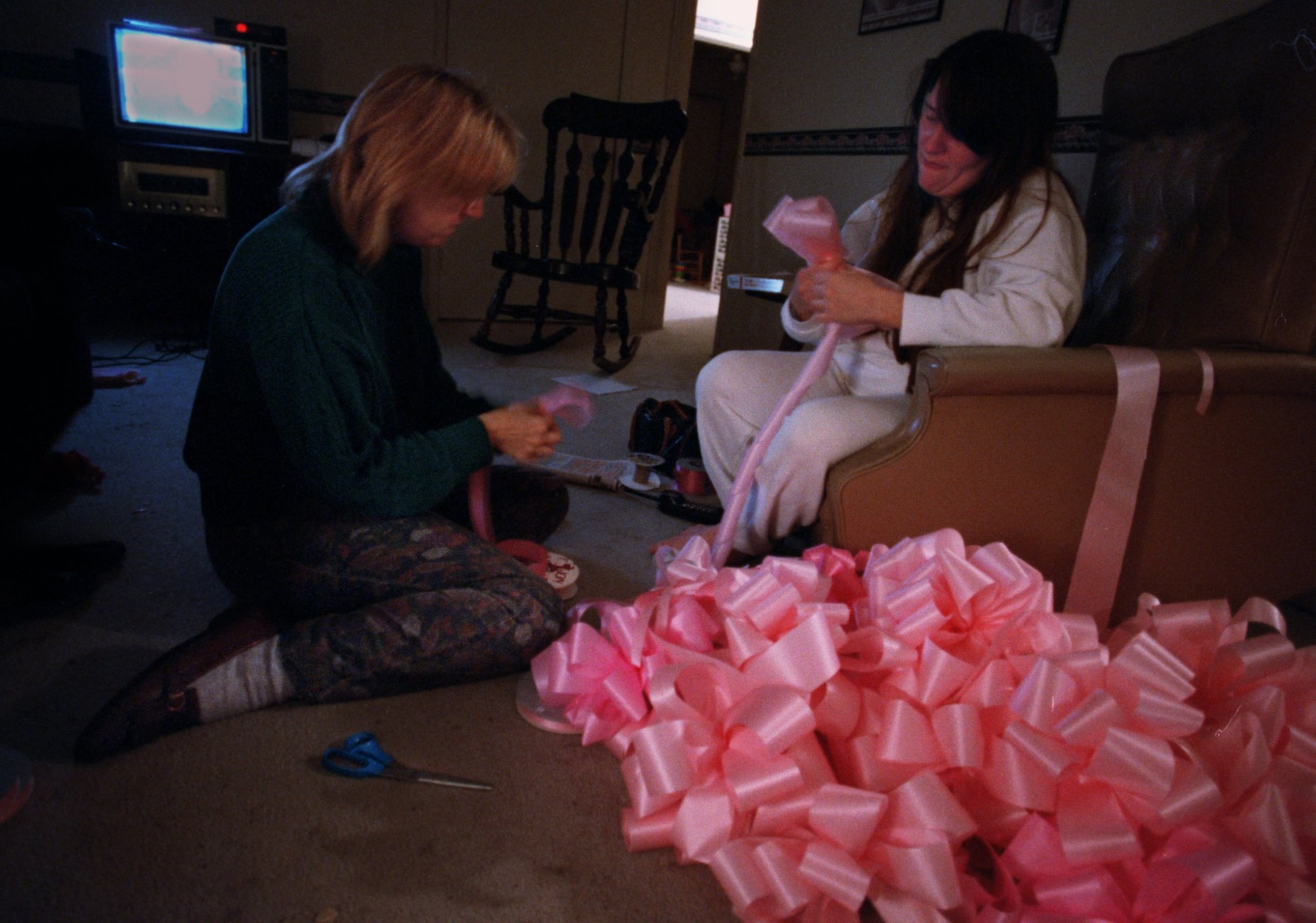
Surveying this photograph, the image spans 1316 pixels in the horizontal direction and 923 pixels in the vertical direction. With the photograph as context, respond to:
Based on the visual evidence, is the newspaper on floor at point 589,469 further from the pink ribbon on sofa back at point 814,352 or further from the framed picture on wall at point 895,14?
the framed picture on wall at point 895,14

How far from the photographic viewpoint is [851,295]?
4.28ft

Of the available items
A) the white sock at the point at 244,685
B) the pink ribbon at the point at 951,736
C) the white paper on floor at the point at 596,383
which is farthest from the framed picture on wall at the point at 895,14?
the white sock at the point at 244,685

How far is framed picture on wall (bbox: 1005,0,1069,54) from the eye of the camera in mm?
2324

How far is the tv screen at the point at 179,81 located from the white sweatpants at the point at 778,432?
2.73 meters

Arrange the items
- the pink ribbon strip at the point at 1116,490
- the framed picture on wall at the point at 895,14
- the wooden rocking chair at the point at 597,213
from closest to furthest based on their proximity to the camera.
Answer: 1. the pink ribbon strip at the point at 1116,490
2. the framed picture on wall at the point at 895,14
3. the wooden rocking chair at the point at 597,213

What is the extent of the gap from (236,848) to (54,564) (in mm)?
776

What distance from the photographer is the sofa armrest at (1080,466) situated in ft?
3.86

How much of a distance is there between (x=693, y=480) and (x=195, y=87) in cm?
270

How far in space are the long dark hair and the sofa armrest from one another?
0.85ft

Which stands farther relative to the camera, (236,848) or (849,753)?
(849,753)

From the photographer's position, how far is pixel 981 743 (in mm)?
963

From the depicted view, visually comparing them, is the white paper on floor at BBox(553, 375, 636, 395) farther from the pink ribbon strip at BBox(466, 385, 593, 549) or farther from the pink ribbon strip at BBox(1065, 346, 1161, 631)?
the pink ribbon strip at BBox(1065, 346, 1161, 631)

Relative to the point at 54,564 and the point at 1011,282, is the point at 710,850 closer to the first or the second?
the point at 1011,282

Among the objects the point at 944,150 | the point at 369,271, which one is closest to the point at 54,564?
the point at 369,271
